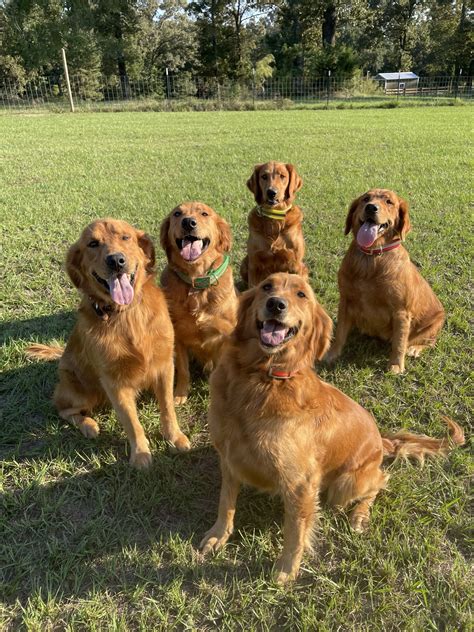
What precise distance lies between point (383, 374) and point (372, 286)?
0.73m

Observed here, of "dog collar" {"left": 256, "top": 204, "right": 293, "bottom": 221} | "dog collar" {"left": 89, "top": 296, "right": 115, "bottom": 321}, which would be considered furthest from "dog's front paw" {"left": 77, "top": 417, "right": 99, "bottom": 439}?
"dog collar" {"left": 256, "top": 204, "right": 293, "bottom": 221}

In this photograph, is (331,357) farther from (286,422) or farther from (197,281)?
(286,422)

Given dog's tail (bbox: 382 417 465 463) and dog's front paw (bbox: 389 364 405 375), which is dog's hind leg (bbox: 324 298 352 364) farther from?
dog's tail (bbox: 382 417 465 463)

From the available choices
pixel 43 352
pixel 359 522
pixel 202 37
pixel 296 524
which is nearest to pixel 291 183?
pixel 43 352

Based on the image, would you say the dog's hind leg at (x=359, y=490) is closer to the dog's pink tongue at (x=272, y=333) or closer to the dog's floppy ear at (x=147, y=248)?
the dog's pink tongue at (x=272, y=333)

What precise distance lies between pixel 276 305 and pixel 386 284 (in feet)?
5.91

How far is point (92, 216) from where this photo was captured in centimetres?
666

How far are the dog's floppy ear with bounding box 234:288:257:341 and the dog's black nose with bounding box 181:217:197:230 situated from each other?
40.6 inches

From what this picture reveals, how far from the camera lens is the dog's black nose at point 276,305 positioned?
1.97 m

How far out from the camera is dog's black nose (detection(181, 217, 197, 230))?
9.91 ft

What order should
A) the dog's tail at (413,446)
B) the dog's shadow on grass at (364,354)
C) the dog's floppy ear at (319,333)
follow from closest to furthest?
the dog's floppy ear at (319,333), the dog's tail at (413,446), the dog's shadow on grass at (364,354)

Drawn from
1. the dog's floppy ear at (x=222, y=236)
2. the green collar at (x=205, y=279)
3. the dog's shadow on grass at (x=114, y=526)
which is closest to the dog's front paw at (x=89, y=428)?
the dog's shadow on grass at (x=114, y=526)

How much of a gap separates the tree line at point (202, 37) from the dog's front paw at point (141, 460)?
119 feet

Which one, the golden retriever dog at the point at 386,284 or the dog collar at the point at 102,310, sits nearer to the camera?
the dog collar at the point at 102,310
